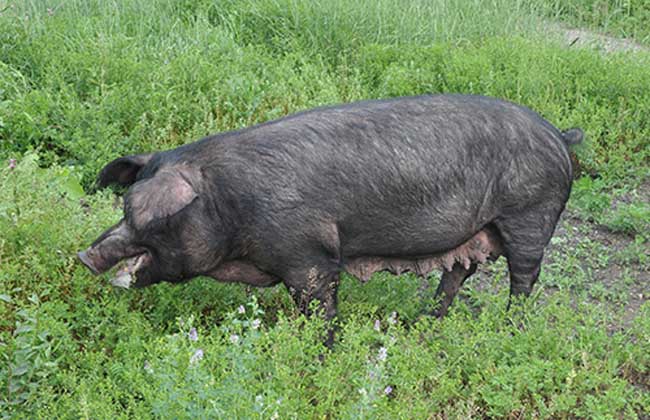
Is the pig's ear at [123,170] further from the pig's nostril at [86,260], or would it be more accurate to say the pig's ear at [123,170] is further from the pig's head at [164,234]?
the pig's nostril at [86,260]

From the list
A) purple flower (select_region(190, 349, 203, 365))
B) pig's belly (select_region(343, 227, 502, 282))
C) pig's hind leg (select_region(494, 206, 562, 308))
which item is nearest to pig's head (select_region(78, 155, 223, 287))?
pig's belly (select_region(343, 227, 502, 282))

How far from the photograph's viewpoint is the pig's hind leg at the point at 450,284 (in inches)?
216

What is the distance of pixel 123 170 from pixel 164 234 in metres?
0.53

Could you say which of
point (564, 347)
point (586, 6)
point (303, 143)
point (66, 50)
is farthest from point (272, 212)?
point (586, 6)

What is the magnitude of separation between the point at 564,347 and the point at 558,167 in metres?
0.96

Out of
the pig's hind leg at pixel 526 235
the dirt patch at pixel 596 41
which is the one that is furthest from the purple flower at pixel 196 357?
the dirt patch at pixel 596 41

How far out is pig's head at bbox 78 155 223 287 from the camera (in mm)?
4422

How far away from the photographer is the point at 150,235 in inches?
176

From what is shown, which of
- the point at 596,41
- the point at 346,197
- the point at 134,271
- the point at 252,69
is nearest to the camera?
the point at 134,271

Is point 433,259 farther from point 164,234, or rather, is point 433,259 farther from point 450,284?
point 164,234

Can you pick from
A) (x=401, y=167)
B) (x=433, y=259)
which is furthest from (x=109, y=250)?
(x=433, y=259)

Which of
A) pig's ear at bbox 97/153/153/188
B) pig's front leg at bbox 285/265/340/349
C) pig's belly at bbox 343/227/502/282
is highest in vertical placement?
pig's ear at bbox 97/153/153/188

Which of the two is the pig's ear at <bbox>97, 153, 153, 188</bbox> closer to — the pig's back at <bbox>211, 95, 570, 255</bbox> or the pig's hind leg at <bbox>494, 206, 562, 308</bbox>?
the pig's back at <bbox>211, 95, 570, 255</bbox>

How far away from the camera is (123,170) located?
15.9ft
